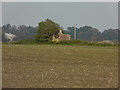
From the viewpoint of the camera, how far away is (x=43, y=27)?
71.7 meters

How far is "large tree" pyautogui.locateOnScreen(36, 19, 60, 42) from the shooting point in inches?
2712

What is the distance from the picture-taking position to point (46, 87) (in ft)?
20.2

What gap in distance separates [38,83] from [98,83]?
1429mm

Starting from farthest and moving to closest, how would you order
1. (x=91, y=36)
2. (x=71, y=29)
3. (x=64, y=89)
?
(x=71, y=29) < (x=91, y=36) < (x=64, y=89)

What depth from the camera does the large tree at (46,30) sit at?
226 ft

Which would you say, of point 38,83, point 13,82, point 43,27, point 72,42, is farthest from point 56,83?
point 43,27

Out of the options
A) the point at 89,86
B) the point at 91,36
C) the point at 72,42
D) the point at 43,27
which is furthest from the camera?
the point at 91,36

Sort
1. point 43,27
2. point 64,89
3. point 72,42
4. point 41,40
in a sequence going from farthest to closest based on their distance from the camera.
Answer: point 43,27 < point 41,40 < point 72,42 < point 64,89

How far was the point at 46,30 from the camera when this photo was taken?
7031cm

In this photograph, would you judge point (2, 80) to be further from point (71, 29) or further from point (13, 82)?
point (71, 29)

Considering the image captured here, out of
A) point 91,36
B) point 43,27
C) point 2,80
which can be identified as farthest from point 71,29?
point 2,80

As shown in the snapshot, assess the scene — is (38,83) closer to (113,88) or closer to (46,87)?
(46,87)

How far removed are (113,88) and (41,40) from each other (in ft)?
201

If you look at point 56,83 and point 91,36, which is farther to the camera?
point 91,36
